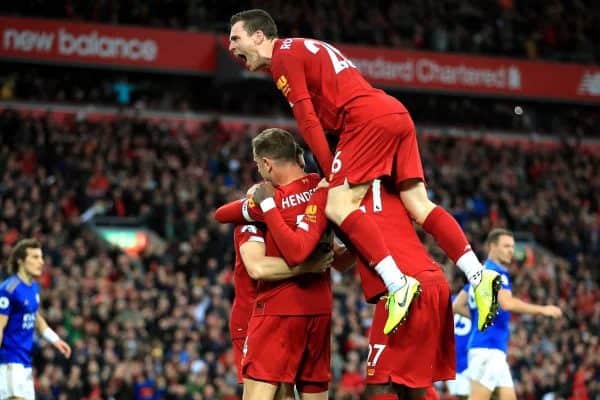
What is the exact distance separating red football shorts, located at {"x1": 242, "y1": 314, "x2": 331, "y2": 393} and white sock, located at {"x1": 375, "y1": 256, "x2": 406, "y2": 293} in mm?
656

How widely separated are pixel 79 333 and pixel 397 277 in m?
10.3

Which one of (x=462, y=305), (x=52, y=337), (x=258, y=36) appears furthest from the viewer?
(x=462, y=305)

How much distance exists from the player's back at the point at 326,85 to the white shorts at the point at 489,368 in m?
4.53

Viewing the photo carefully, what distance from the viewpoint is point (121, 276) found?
1752 centimetres

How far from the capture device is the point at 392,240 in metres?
6.09

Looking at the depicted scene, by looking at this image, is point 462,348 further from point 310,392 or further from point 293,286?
point 293,286

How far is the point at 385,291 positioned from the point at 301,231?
0.59 m

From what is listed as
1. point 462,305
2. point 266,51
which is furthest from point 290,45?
point 462,305

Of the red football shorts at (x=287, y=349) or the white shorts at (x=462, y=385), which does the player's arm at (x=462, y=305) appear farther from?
the red football shorts at (x=287, y=349)

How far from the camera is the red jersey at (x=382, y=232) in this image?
609cm

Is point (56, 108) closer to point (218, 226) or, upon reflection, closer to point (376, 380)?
point (218, 226)

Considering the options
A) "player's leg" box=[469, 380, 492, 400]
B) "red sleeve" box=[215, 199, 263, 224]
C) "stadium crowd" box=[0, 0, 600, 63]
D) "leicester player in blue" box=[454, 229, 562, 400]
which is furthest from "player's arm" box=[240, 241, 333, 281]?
"stadium crowd" box=[0, 0, 600, 63]

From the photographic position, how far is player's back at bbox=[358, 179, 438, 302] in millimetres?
6086

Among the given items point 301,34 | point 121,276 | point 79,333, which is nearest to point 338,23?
point 301,34
